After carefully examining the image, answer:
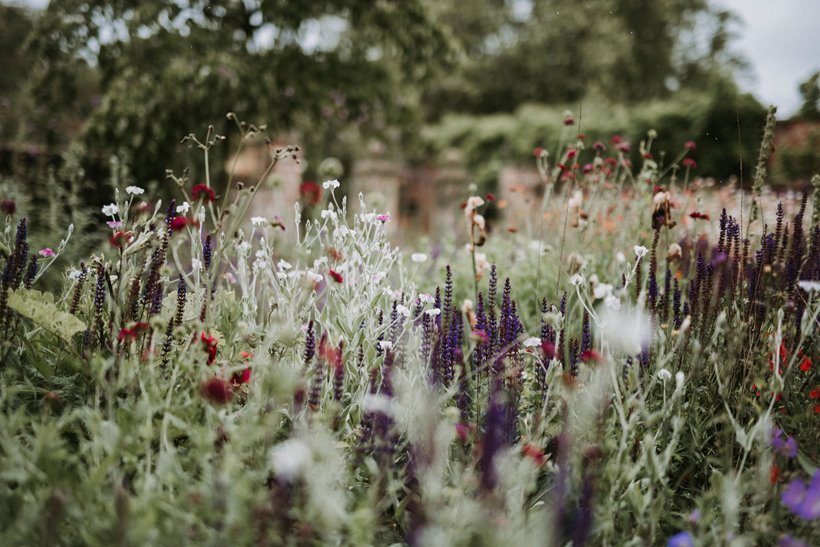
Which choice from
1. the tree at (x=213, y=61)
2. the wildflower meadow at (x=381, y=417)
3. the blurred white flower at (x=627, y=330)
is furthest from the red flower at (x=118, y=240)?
the tree at (x=213, y=61)

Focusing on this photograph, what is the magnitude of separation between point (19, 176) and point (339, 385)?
5633mm

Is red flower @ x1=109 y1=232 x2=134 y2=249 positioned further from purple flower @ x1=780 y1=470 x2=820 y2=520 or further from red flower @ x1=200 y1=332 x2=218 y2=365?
purple flower @ x1=780 y1=470 x2=820 y2=520

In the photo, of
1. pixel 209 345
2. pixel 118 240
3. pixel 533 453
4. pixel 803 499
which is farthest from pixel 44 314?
pixel 803 499

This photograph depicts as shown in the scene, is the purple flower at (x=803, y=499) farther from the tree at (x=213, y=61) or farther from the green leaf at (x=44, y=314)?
the tree at (x=213, y=61)

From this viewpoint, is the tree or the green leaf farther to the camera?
the tree

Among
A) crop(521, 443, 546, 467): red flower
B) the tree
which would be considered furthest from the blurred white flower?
the tree

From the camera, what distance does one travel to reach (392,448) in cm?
166

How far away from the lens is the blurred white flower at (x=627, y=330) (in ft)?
5.36

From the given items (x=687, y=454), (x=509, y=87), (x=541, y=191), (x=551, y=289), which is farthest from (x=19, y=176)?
(x=509, y=87)

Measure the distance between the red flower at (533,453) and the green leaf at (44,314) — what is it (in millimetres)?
1316

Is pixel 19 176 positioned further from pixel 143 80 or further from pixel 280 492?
pixel 280 492

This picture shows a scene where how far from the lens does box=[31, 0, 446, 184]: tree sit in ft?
21.4

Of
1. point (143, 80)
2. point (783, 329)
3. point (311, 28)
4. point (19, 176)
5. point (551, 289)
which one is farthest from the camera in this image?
point (311, 28)

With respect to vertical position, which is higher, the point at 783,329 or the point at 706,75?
the point at 706,75
